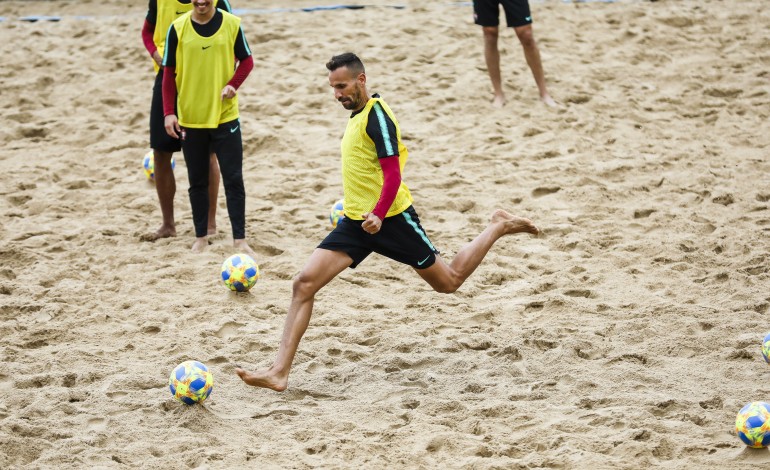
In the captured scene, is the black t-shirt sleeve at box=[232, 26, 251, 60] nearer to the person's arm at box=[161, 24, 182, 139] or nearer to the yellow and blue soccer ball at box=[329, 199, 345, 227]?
the person's arm at box=[161, 24, 182, 139]

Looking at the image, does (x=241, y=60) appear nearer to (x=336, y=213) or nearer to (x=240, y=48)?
(x=240, y=48)

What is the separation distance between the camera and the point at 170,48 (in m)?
6.98

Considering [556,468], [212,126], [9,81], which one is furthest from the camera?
[9,81]

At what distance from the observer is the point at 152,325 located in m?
6.31

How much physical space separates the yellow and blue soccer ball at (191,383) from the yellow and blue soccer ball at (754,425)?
2.54 meters

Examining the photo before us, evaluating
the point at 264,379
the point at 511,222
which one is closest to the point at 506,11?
the point at 511,222

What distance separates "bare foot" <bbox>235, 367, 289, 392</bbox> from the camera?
536cm

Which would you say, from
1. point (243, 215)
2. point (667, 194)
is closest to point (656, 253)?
point (667, 194)

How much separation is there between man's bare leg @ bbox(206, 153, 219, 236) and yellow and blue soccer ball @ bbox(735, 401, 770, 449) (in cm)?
417

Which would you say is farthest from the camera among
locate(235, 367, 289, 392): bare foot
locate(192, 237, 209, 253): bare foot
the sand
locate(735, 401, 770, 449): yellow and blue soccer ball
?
locate(192, 237, 209, 253): bare foot

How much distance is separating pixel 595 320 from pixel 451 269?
1.08m

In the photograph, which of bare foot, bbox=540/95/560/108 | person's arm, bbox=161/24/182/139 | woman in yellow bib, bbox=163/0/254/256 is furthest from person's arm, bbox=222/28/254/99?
→ bare foot, bbox=540/95/560/108

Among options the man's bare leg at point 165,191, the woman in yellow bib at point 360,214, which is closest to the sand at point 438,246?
the man's bare leg at point 165,191

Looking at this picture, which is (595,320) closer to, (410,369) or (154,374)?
(410,369)
